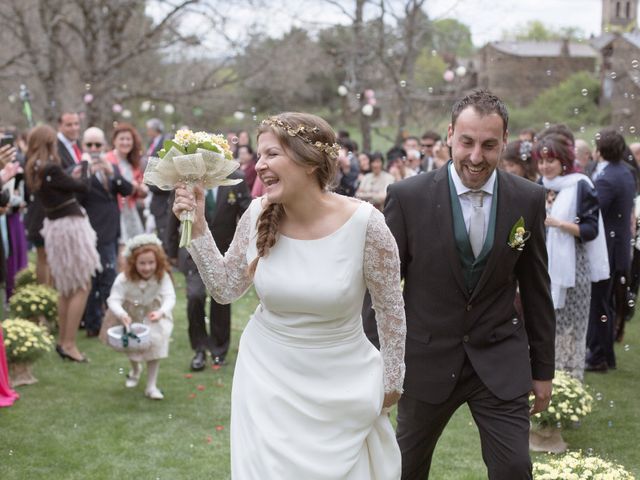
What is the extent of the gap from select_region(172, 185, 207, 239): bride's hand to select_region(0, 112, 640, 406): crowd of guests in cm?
250

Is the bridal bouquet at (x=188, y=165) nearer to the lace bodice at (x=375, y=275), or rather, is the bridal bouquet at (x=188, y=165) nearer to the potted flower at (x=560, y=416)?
the lace bodice at (x=375, y=275)

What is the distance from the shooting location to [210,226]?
27.4 ft

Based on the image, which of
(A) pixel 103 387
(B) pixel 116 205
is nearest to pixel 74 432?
(A) pixel 103 387

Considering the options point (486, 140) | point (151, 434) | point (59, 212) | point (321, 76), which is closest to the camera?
point (486, 140)

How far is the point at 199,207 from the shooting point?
365 cm

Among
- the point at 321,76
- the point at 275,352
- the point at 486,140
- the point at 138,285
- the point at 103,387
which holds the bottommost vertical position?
the point at 103,387

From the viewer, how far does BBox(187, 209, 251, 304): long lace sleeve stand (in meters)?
3.68

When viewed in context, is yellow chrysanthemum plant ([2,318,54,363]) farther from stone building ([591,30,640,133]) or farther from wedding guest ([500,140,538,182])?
stone building ([591,30,640,133])

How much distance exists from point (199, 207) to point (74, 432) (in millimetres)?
3838

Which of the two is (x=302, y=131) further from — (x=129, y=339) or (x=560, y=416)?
(x=129, y=339)

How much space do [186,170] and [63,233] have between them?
5.69 meters

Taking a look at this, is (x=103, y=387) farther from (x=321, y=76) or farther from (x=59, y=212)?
(x=321, y=76)

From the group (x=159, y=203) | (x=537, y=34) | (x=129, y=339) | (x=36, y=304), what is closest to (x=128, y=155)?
(x=159, y=203)

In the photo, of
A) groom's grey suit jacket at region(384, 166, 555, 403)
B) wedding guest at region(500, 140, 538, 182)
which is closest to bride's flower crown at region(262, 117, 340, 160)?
groom's grey suit jacket at region(384, 166, 555, 403)
